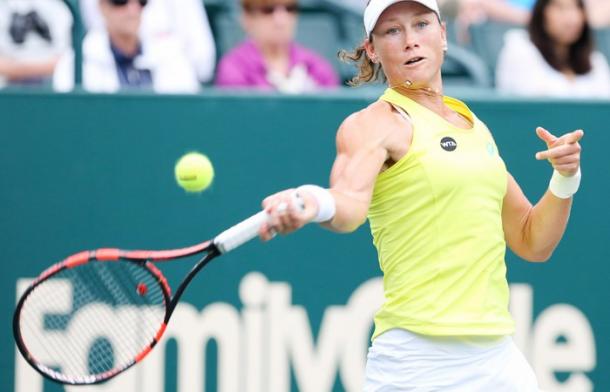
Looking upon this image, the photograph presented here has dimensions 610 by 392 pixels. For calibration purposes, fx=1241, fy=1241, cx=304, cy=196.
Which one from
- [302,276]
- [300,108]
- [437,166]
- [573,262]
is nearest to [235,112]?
[300,108]

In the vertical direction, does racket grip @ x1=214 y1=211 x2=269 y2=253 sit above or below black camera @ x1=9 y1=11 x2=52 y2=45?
below

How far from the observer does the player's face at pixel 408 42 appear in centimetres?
340

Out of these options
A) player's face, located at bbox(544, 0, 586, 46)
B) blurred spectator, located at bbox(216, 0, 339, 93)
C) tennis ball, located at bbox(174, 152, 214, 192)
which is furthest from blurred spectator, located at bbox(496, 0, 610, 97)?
tennis ball, located at bbox(174, 152, 214, 192)

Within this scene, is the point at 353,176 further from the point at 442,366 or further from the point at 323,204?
the point at 442,366

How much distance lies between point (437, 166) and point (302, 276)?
201 cm

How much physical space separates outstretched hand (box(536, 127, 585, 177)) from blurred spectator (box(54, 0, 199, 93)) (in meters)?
2.48

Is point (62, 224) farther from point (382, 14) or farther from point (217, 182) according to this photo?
point (382, 14)

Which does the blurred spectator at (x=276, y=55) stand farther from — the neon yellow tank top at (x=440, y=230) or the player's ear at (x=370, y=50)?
the neon yellow tank top at (x=440, y=230)

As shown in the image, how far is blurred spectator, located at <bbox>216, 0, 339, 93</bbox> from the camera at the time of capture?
5.88 m

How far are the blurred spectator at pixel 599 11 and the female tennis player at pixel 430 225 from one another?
391 cm

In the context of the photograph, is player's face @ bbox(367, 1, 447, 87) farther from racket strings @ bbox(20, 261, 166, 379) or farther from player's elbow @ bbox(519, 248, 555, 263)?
racket strings @ bbox(20, 261, 166, 379)

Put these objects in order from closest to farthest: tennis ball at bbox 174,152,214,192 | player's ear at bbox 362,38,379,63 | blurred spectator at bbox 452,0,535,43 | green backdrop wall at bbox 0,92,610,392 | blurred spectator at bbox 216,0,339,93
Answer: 1. player's ear at bbox 362,38,379,63
2. tennis ball at bbox 174,152,214,192
3. green backdrop wall at bbox 0,92,610,392
4. blurred spectator at bbox 216,0,339,93
5. blurred spectator at bbox 452,0,535,43

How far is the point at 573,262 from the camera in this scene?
5359 mm

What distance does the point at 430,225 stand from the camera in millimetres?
3344
